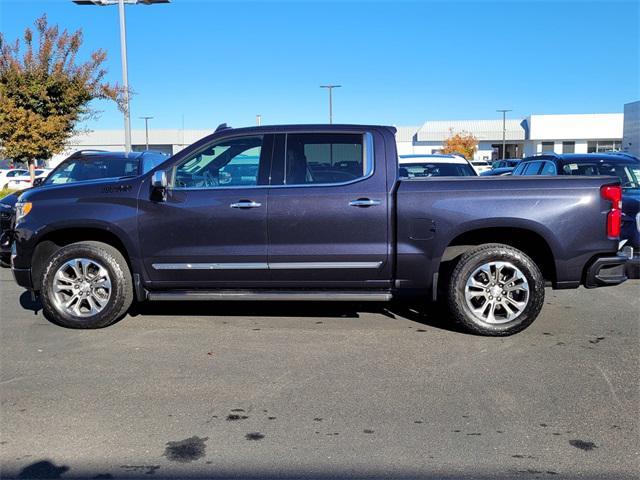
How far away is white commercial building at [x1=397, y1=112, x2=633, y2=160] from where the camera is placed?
191 ft

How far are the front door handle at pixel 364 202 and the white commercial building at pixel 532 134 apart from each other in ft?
164

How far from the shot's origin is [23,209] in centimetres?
598

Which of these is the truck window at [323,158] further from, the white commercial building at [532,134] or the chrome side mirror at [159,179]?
the white commercial building at [532,134]

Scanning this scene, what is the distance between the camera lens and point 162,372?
477cm

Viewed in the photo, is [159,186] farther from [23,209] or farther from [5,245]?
[5,245]

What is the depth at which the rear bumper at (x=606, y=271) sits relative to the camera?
552 cm

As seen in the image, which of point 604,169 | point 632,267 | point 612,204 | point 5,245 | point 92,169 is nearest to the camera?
point 612,204

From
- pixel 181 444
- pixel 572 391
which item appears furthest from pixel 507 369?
pixel 181 444

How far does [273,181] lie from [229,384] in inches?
81.3

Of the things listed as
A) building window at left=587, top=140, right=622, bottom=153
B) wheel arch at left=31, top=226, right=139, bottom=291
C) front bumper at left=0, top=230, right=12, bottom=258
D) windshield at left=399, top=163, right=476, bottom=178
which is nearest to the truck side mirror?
wheel arch at left=31, top=226, right=139, bottom=291

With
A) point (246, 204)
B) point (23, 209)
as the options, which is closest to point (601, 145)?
point (246, 204)

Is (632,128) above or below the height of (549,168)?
above

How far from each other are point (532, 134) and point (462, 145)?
798 centimetres

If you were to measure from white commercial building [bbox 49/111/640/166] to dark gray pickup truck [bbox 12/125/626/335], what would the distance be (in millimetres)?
47987
